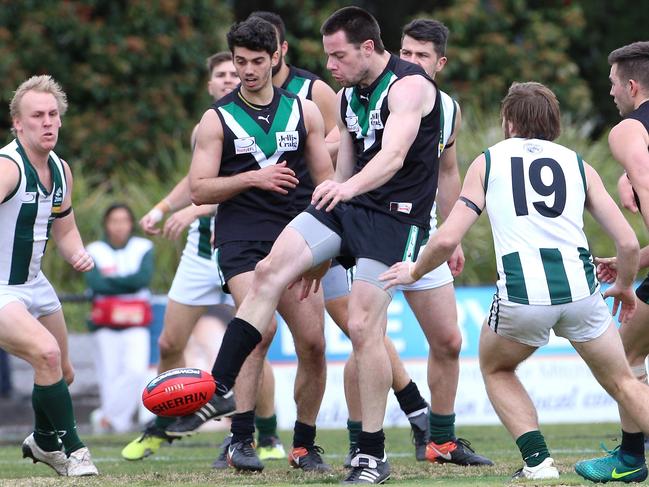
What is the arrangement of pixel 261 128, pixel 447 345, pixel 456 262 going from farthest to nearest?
1. pixel 456 262
2. pixel 447 345
3. pixel 261 128

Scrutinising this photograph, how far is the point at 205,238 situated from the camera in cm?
948

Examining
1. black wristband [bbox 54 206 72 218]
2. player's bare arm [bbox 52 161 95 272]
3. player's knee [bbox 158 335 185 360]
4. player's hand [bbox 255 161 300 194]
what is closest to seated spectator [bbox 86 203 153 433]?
player's knee [bbox 158 335 185 360]

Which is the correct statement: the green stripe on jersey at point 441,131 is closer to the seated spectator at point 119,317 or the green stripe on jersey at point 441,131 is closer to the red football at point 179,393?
the red football at point 179,393

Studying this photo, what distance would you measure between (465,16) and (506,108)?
1280 cm

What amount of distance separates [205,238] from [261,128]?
200 cm

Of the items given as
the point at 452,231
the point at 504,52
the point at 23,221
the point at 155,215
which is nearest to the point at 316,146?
the point at 452,231

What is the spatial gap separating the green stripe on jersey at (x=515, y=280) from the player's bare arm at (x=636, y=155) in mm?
761

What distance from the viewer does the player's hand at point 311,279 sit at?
23.9ft

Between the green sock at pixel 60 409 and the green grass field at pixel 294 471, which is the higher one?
the green sock at pixel 60 409

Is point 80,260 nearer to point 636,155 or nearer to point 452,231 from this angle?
point 452,231

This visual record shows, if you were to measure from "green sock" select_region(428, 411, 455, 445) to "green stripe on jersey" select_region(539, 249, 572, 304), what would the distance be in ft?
6.32

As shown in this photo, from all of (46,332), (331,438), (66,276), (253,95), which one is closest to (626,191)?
(253,95)

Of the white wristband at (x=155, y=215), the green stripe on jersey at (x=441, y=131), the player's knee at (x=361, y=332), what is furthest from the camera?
the white wristband at (x=155, y=215)

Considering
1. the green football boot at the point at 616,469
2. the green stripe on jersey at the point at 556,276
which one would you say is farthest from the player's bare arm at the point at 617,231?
the green football boot at the point at 616,469
